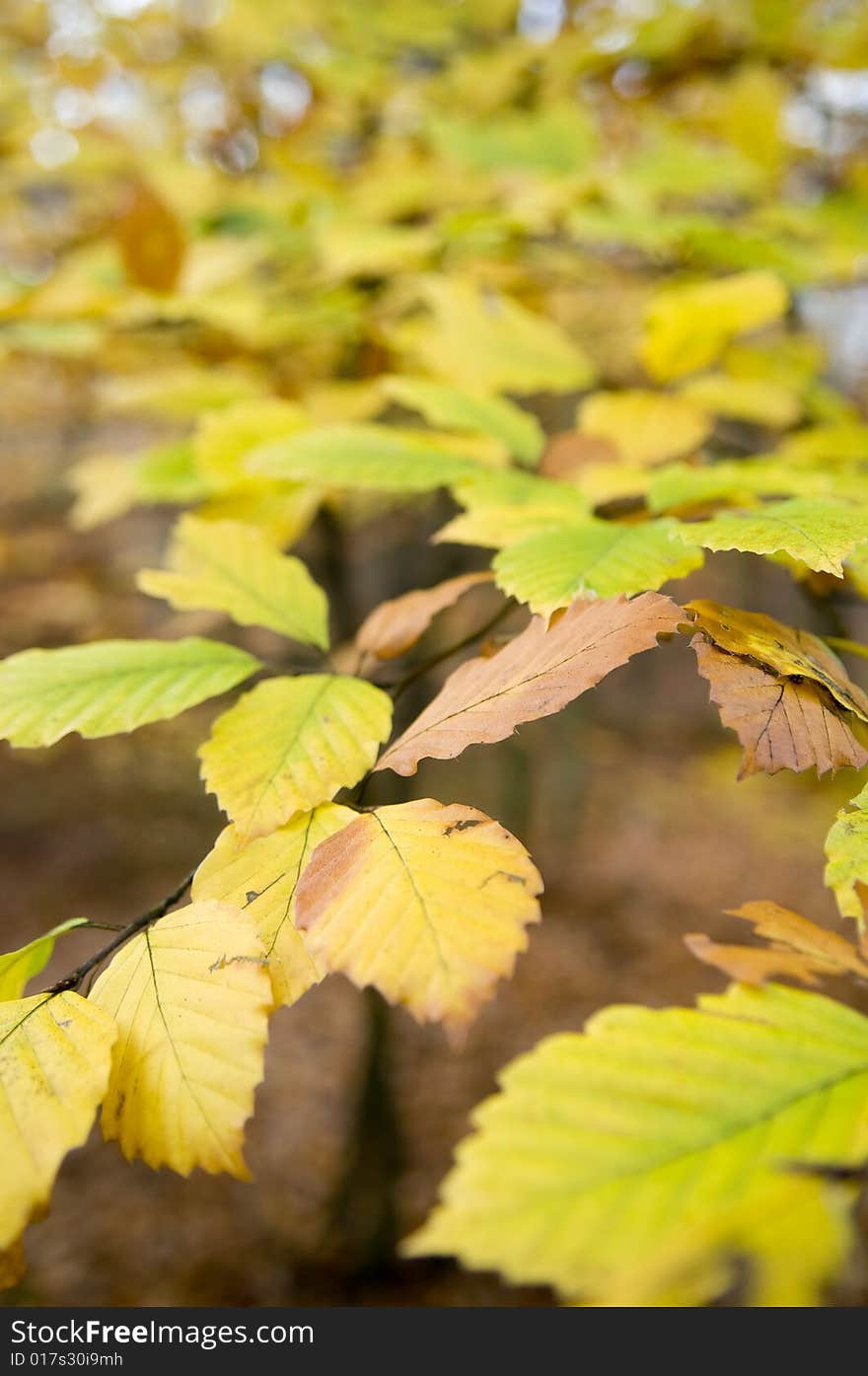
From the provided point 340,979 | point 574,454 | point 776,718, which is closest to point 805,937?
point 776,718

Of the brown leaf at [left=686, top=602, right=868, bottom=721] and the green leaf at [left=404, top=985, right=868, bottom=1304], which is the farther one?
the brown leaf at [left=686, top=602, right=868, bottom=721]

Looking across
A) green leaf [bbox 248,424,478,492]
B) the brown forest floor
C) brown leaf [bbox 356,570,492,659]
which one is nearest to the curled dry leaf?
brown leaf [bbox 356,570,492,659]

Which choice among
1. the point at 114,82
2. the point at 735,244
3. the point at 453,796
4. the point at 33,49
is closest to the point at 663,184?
the point at 735,244

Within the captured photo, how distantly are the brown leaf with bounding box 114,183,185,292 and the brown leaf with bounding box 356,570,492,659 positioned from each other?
30.9 inches

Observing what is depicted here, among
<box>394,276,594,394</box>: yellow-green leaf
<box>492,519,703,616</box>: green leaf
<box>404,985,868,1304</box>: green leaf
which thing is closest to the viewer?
<box>404,985,868,1304</box>: green leaf

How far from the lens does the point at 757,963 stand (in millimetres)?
442

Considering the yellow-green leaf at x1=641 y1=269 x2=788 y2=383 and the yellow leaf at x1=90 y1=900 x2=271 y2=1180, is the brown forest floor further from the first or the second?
the yellow leaf at x1=90 y1=900 x2=271 y2=1180

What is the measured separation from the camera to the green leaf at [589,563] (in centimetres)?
54

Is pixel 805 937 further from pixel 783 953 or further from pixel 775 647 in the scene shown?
pixel 775 647

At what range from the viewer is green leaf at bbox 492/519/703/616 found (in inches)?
Answer: 21.1

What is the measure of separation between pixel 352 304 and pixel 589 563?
1015 mm

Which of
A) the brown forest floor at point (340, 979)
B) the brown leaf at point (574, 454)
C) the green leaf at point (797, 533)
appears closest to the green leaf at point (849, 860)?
the green leaf at point (797, 533)

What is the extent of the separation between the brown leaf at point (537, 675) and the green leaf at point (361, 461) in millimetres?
257

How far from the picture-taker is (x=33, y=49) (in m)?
2.18
